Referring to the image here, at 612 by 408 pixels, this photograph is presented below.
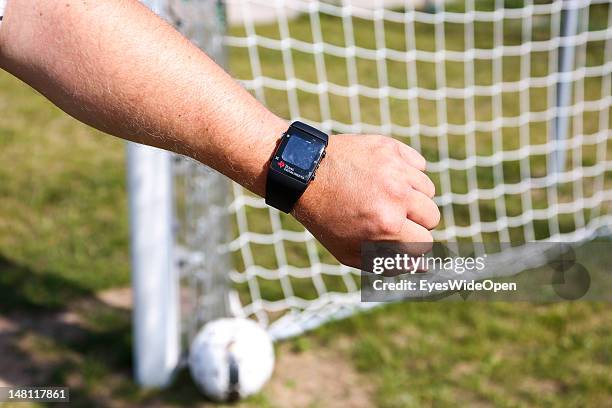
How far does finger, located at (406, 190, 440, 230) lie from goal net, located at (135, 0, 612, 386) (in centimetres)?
133

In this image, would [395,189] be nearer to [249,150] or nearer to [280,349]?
[249,150]

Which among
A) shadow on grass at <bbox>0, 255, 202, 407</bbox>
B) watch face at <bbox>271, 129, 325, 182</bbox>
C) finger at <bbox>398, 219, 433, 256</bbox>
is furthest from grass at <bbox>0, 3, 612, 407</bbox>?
watch face at <bbox>271, 129, 325, 182</bbox>

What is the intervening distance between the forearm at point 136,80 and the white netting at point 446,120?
5.27 ft

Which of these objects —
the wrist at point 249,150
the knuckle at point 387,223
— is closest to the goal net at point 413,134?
the wrist at point 249,150

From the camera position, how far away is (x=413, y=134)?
4.89 m

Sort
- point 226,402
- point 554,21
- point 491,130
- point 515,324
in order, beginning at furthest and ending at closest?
point 554,21 → point 491,130 → point 515,324 → point 226,402

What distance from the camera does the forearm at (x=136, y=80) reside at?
1.14 m

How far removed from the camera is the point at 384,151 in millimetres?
1271

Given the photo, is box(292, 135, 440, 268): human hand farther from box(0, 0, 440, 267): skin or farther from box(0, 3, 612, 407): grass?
box(0, 3, 612, 407): grass

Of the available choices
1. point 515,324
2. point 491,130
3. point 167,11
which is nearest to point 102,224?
point 167,11

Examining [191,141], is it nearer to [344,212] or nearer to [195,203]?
[344,212]

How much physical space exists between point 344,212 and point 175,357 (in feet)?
5.72

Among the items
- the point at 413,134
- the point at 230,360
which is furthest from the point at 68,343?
the point at 413,134

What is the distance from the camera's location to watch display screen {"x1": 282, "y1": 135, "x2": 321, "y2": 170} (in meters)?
1.23
